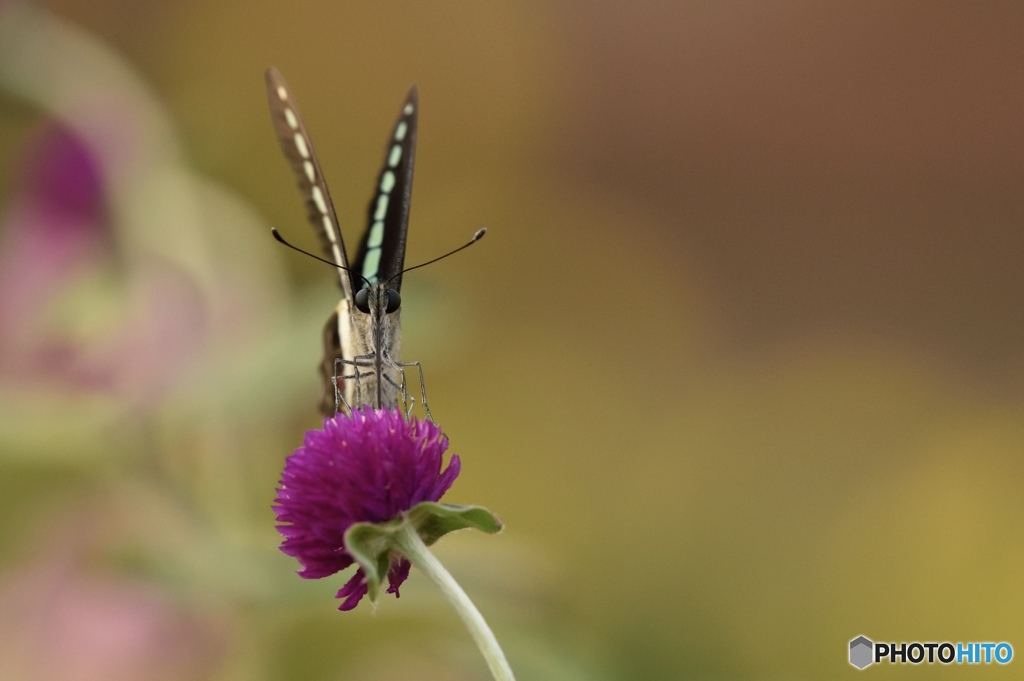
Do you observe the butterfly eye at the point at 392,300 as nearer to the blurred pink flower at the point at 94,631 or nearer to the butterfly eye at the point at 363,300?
the butterfly eye at the point at 363,300

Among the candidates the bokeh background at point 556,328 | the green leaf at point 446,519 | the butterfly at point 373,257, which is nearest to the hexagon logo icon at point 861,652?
the bokeh background at point 556,328

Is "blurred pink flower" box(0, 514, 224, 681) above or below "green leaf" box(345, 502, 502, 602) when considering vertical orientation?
below

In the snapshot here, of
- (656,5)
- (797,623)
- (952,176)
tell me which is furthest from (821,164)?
(797,623)

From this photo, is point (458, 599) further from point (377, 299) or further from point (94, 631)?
point (94, 631)

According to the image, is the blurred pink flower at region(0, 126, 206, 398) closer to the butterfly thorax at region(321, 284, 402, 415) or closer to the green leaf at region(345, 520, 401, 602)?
the butterfly thorax at region(321, 284, 402, 415)

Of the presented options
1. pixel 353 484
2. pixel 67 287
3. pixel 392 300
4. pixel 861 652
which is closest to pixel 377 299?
pixel 392 300

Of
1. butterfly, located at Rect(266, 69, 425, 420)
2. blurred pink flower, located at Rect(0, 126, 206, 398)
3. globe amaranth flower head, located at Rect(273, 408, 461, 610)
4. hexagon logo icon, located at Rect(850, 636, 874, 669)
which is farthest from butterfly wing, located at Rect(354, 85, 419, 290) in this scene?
hexagon logo icon, located at Rect(850, 636, 874, 669)
